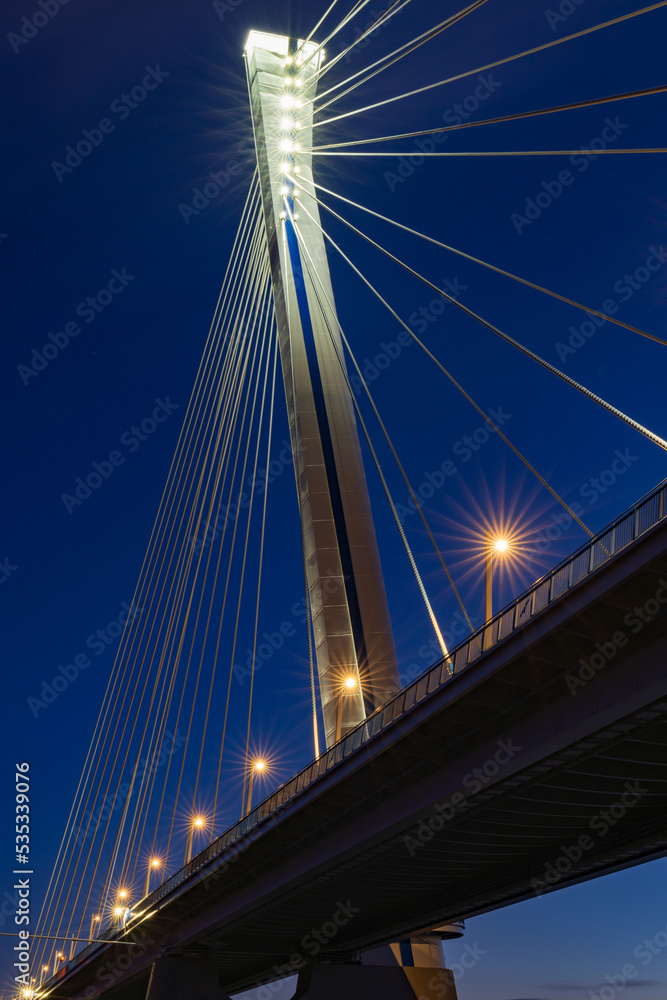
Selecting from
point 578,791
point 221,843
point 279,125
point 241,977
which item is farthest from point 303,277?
point 241,977

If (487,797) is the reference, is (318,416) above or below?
above

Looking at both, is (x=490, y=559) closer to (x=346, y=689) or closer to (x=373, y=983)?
(x=346, y=689)

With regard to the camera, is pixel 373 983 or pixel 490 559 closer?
pixel 490 559

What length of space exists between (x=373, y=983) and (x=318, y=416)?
68.3 ft

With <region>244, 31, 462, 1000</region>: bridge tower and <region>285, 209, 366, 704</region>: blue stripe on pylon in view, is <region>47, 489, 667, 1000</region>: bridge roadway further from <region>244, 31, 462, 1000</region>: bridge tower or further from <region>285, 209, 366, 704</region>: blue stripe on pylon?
<region>285, 209, 366, 704</region>: blue stripe on pylon

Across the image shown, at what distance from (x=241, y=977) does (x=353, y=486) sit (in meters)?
23.7

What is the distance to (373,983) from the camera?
104 ft

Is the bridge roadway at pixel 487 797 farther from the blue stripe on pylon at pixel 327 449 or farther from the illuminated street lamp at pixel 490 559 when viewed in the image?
the blue stripe on pylon at pixel 327 449

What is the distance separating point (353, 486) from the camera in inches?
1368

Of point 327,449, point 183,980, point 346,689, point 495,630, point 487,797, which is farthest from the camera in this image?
point 327,449

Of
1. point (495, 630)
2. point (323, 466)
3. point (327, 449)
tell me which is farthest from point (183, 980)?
point (495, 630)

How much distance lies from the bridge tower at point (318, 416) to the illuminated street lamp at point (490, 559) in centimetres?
906

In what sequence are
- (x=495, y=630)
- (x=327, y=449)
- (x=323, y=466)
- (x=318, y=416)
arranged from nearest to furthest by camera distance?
(x=495, y=630) < (x=323, y=466) < (x=327, y=449) < (x=318, y=416)

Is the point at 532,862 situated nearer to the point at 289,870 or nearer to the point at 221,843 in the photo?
the point at 289,870
